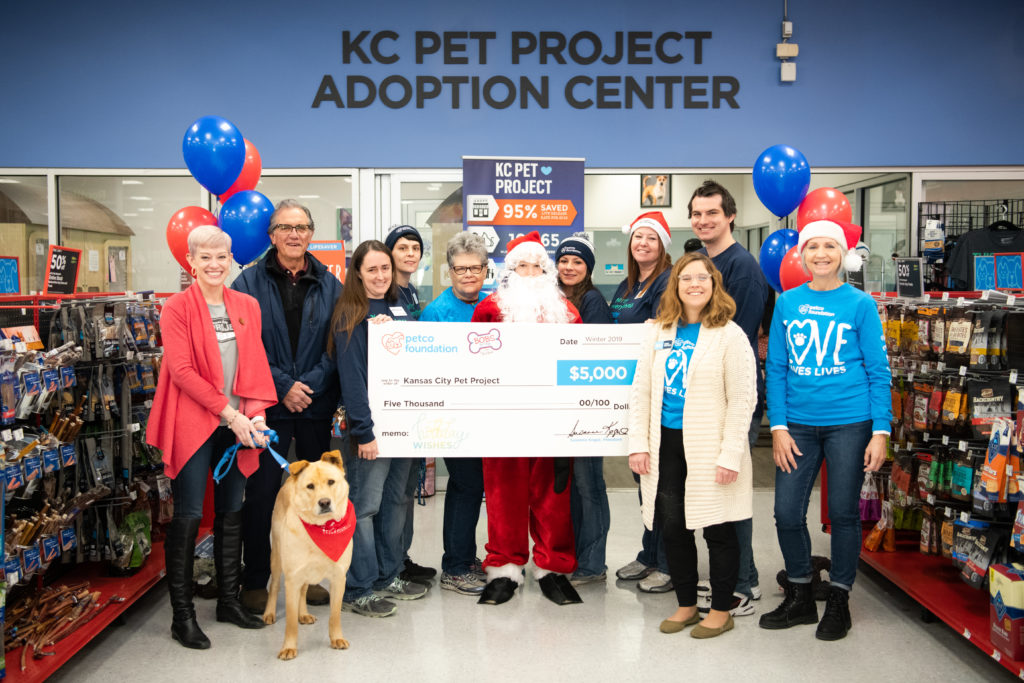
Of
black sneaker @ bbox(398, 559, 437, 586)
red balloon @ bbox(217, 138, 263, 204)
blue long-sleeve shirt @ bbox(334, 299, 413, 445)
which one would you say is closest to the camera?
blue long-sleeve shirt @ bbox(334, 299, 413, 445)

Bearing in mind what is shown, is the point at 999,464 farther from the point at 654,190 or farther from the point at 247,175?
the point at 654,190

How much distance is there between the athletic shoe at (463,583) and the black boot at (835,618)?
4.83 ft

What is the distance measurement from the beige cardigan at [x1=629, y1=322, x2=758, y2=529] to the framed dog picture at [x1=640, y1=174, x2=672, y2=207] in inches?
165

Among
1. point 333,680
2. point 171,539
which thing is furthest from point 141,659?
point 333,680

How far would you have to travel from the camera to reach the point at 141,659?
2926 millimetres

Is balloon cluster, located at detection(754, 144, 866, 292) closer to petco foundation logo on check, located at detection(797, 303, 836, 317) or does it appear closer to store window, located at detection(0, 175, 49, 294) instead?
petco foundation logo on check, located at detection(797, 303, 836, 317)

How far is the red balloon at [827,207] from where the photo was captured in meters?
3.79

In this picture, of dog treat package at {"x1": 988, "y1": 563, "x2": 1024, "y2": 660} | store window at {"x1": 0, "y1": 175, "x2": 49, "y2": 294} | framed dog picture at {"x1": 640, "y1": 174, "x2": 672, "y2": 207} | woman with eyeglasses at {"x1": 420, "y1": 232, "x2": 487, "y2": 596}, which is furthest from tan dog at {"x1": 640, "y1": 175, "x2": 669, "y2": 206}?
store window at {"x1": 0, "y1": 175, "x2": 49, "y2": 294}

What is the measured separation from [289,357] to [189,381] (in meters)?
0.46

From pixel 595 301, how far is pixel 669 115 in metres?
2.87

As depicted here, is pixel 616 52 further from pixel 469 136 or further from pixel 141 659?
pixel 141 659

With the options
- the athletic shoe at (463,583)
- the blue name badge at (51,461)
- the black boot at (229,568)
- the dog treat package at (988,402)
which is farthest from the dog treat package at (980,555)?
the blue name badge at (51,461)

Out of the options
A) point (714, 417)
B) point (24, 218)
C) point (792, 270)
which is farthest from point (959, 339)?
point (24, 218)

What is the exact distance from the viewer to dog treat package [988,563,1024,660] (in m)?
2.54
